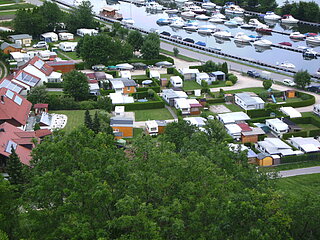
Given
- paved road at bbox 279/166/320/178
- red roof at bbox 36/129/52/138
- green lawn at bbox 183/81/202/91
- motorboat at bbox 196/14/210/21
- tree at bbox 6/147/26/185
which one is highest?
tree at bbox 6/147/26/185

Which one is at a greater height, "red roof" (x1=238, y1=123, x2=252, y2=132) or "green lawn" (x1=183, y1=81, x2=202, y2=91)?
"red roof" (x1=238, y1=123, x2=252, y2=132)

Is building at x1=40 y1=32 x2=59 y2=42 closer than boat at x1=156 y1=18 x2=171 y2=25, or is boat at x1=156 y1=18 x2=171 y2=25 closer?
building at x1=40 y1=32 x2=59 y2=42

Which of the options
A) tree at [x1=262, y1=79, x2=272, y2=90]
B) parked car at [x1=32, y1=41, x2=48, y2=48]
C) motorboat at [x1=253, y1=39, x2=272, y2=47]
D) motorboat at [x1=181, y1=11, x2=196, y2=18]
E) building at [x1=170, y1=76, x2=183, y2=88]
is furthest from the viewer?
motorboat at [x1=181, y1=11, x2=196, y2=18]

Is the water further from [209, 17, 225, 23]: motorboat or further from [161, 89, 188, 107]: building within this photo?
[161, 89, 188, 107]: building

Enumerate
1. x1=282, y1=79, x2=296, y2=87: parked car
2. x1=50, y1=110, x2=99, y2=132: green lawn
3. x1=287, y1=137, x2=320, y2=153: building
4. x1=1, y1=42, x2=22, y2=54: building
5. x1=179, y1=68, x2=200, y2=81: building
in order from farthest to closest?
x1=1, y1=42, x2=22, y2=54: building < x1=179, y1=68, x2=200, y2=81: building < x1=282, y1=79, x2=296, y2=87: parked car < x1=50, y1=110, x2=99, y2=132: green lawn < x1=287, y1=137, x2=320, y2=153: building

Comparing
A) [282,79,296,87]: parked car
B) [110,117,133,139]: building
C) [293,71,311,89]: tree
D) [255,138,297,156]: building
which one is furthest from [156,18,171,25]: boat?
[255,138,297,156]: building

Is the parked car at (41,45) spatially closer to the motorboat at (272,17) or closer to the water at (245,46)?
the water at (245,46)

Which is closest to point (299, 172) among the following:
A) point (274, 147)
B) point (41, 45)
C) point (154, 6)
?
point (274, 147)
